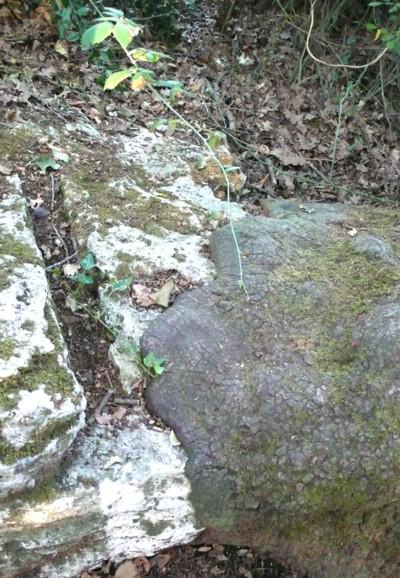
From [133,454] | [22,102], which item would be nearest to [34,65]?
[22,102]

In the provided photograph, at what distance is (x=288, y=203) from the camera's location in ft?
11.5

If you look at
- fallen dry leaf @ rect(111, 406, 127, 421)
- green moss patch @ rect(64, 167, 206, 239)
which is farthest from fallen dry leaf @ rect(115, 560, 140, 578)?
green moss patch @ rect(64, 167, 206, 239)

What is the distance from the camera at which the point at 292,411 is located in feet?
7.37

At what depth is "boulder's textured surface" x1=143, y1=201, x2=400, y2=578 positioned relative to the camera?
7.18 feet

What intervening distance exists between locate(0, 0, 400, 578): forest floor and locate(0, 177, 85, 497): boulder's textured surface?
58cm

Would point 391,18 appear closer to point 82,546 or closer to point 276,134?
point 276,134

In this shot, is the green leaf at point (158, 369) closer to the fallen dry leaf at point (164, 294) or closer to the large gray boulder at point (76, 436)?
the large gray boulder at point (76, 436)

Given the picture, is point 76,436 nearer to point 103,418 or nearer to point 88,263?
point 103,418

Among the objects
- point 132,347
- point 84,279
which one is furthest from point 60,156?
point 132,347

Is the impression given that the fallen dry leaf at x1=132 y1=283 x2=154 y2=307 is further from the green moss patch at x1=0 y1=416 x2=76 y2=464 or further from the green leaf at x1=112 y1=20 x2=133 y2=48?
the green leaf at x1=112 y1=20 x2=133 y2=48

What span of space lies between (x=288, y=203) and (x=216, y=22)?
306 centimetres

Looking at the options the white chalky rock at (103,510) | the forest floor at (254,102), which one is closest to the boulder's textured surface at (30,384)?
the white chalky rock at (103,510)

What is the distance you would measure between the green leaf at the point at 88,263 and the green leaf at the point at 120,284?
0.13 meters

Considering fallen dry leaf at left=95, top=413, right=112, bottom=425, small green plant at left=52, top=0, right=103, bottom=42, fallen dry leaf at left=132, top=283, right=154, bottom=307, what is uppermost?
small green plant at left=52, top=0, right=103, bottom=42
